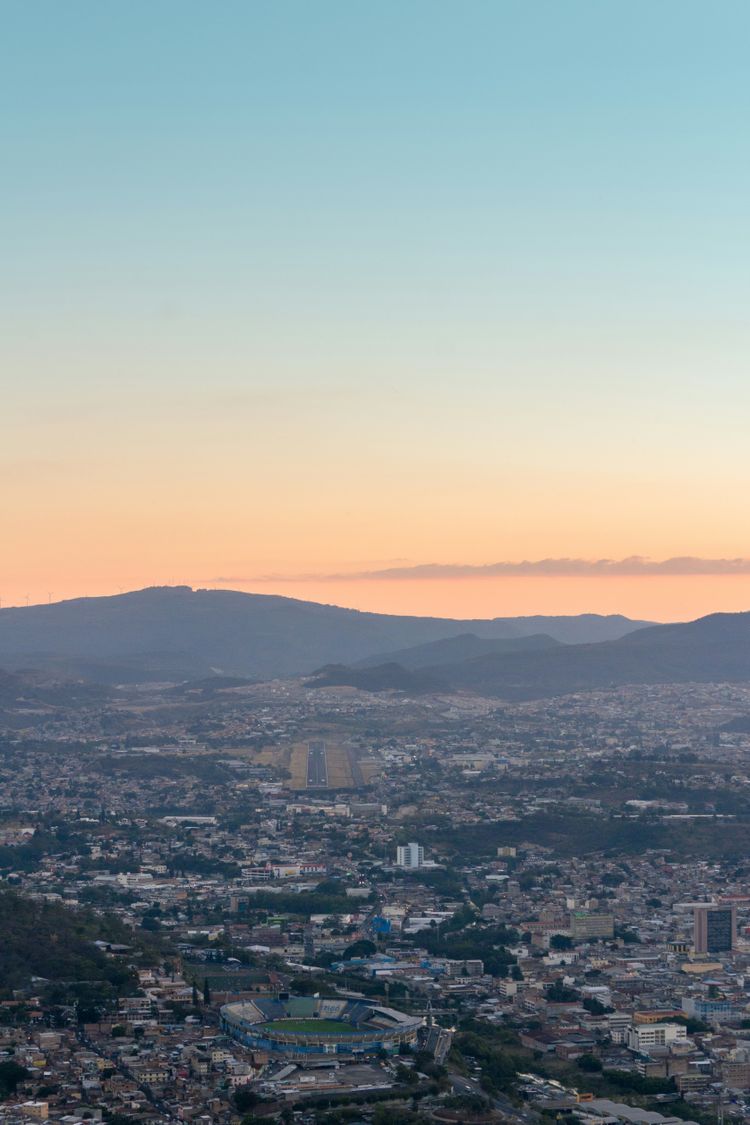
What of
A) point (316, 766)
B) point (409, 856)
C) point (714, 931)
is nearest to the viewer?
point (714, 931)

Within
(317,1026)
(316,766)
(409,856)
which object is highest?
(316,766)

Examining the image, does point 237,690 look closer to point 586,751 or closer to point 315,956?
point 586,751

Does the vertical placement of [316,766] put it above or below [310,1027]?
above

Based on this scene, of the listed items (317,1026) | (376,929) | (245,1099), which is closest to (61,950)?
(317,1026)

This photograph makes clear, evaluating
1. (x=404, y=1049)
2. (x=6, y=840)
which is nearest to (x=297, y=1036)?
(x=404, y=1049)

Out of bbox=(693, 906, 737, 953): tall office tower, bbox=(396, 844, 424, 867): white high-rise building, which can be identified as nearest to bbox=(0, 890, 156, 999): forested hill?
bbox=(693, 906, 737, 953): tall office tower

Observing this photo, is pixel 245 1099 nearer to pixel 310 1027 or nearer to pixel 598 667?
pixel 310 1027
